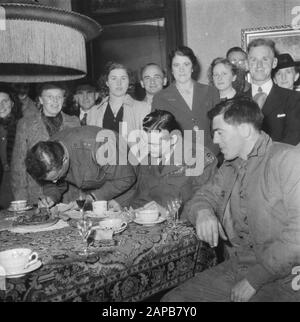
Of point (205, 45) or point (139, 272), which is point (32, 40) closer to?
point (139, 272)

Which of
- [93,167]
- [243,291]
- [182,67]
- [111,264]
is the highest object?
[182,67]

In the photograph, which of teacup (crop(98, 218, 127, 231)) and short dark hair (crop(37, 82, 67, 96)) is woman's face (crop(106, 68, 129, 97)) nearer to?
short dark hair (crop(37, 82, 67, 96))

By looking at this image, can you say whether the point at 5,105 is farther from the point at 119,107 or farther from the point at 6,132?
the point at 119,107

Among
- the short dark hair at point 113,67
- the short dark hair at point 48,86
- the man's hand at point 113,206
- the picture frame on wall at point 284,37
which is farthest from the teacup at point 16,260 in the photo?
the picture frame on wall at point 284,37

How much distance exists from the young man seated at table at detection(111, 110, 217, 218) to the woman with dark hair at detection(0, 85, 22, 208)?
4.55ft

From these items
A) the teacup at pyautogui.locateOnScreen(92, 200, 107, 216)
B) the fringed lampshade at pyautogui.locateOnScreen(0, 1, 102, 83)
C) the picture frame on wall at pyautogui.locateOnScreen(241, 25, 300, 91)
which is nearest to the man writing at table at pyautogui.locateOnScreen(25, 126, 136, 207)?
the teacup at pyautogui.locateOnScreen(92, 200, 107, 216)

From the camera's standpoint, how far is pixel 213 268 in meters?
2.16

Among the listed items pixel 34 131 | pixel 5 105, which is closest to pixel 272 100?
pixel 34 131

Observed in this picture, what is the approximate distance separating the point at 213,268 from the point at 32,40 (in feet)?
4.90

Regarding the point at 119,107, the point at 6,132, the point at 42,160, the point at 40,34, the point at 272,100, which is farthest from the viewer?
the point at 119,107

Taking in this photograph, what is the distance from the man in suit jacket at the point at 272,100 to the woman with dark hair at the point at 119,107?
1070 mm

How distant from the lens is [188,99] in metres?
3.51

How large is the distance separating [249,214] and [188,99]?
1.74 meters

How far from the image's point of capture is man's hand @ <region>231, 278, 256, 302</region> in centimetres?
180
